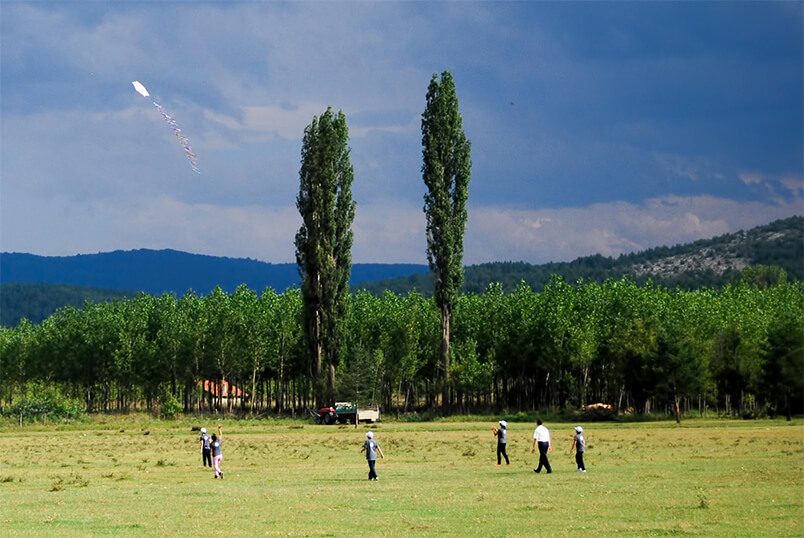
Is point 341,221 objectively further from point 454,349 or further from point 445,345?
point 454,349

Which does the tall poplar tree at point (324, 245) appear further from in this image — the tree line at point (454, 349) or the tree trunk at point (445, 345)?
the tree trunk at point (445, 345)

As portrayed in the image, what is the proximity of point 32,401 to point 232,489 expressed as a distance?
227ft

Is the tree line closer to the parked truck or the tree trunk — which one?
the tree trunk

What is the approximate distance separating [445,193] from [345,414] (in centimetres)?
2409

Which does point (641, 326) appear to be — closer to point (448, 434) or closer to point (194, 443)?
point (448, 434)

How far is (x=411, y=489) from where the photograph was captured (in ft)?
112

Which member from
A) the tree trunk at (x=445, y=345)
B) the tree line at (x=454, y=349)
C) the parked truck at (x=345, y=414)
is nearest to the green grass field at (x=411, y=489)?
the parked truck at (x=345, y=414)

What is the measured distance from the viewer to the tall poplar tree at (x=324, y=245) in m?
94.1

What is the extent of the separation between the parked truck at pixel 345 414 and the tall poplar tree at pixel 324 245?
8.56ft

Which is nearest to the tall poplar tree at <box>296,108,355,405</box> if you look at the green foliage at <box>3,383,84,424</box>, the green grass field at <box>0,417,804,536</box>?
the green foliage at <box>3,383,84,424</box>

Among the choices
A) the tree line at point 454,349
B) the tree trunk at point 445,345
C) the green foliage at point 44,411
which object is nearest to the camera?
the green foliage at point 44,411

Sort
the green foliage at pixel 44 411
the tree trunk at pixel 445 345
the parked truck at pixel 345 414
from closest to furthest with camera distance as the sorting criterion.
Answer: the parked truck at pixel 345 414 → the green foliage at pixel 44 411 → the tree trunk at pixel 445 345

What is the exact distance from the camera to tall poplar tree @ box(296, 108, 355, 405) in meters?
94.1

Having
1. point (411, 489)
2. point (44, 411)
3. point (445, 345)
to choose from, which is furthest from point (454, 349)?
point (411, 489)
